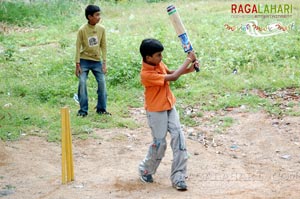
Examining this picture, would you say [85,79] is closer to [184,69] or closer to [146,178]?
[146,178]

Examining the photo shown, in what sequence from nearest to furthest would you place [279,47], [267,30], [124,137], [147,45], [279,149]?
[147,45] → [279,149] → [124,137] → [279,47] → [267,30]

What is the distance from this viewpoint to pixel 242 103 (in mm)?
8414

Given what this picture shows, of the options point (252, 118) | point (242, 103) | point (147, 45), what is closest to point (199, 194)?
point (147, 45)

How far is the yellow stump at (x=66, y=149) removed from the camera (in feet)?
18.2

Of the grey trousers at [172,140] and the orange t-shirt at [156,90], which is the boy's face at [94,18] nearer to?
the orange t-shirt at [156,90]

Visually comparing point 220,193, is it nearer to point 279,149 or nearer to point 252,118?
point 279,149

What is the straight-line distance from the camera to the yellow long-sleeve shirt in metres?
7.91

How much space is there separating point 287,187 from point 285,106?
2935 mm

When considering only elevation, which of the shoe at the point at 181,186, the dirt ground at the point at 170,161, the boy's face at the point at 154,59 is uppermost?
the boy's face at the point at 154,59

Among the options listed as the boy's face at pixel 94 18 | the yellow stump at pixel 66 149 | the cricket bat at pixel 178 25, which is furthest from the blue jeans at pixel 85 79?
the cricket bat at pixel 178 25

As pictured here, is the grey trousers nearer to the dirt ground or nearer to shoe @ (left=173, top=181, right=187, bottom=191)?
shoe @ (left=173, top=181, right=187, bottom=191)

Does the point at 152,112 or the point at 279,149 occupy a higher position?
the point at 152,112

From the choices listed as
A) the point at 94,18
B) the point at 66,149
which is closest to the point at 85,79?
the point at 94,18

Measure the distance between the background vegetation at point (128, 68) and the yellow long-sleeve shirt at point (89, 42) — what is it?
0.84 m
